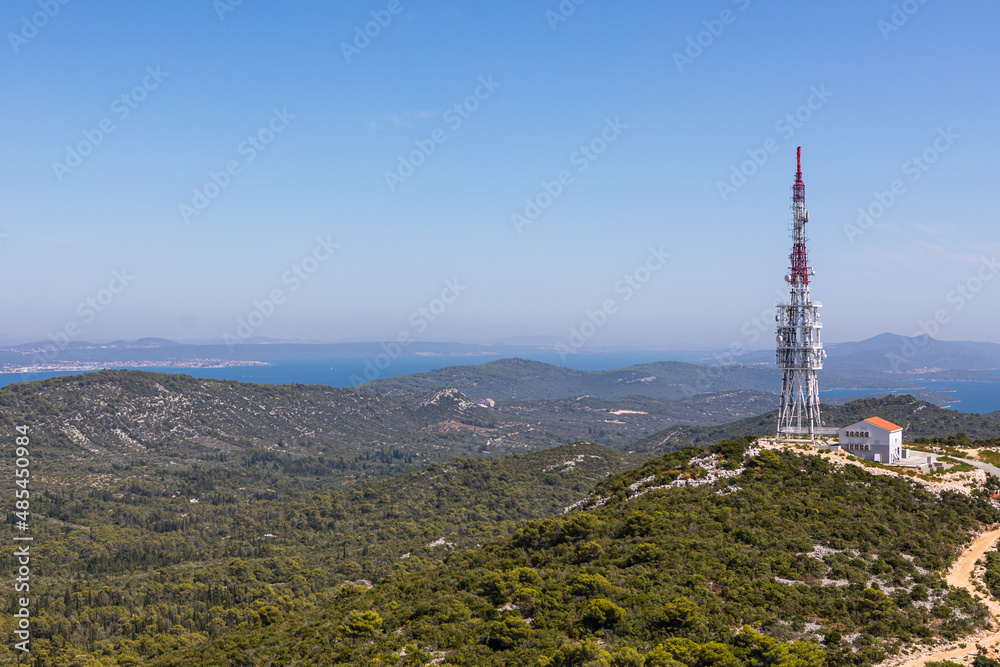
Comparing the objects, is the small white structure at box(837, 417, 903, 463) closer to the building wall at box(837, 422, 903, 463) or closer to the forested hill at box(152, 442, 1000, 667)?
the building wall at box(837, 422, 903, 463)

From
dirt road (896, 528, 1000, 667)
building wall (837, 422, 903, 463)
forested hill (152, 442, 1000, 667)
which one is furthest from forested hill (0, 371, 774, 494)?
dirt road (896, 528, 1000, 667)

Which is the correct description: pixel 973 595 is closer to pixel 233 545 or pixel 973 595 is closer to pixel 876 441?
pixel 876 441

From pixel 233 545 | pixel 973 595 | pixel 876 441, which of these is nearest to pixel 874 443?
pixel 876 441

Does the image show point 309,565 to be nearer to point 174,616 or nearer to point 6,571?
point 174,616

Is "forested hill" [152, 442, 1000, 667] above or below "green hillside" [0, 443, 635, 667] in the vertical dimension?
above

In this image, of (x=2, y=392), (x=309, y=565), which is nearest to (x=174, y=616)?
(x=309, y=565)
